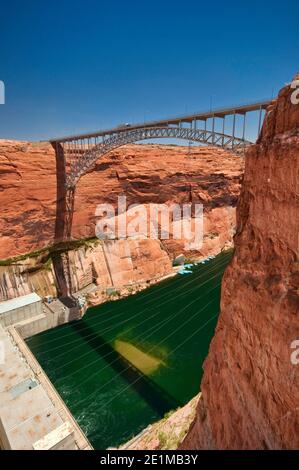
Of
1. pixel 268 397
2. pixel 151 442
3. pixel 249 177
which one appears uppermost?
pixel 249 177

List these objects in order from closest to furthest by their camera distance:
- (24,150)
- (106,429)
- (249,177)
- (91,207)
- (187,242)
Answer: (249,177) → (106,429) → (24,150) → (91,207) → (187,242)

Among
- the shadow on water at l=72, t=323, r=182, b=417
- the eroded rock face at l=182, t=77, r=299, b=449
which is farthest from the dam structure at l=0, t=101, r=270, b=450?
the eroded rock face at l=182, t=77, r=299, b=449

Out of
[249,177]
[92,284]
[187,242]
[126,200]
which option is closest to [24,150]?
[126,200]

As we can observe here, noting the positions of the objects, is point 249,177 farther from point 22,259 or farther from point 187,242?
point 187,242

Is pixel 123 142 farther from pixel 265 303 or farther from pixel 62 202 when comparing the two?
pixel 265 303

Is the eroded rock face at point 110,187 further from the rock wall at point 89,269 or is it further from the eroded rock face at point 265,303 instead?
the eroded rock face at point 265,303

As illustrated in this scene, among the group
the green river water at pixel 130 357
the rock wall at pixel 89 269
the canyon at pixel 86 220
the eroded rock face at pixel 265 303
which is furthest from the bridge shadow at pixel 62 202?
the eroded rock face at pixel 265 303

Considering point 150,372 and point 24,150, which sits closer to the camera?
point 150,372
